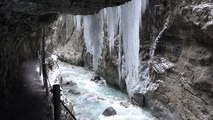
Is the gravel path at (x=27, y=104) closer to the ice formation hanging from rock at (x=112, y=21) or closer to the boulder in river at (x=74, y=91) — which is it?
the boulder in river at (x=74, y=91)

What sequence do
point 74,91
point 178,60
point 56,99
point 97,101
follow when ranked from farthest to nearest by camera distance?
1. point 74,91
2. point 97,101
3. point 178,60
4. point 56,99

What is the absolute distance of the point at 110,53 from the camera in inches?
842

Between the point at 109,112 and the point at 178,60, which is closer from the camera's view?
the point at 178,60

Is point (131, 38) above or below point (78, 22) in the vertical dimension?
below

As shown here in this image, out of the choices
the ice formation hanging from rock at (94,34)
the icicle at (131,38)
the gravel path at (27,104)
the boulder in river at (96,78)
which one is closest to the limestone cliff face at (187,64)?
the icicle at (131,38)

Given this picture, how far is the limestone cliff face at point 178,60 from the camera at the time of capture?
33.7 feet

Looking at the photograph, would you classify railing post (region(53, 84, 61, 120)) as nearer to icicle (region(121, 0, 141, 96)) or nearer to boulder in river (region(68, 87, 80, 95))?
icicle (region(121, 0, 141, 96))

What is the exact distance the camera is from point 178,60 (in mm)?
12492

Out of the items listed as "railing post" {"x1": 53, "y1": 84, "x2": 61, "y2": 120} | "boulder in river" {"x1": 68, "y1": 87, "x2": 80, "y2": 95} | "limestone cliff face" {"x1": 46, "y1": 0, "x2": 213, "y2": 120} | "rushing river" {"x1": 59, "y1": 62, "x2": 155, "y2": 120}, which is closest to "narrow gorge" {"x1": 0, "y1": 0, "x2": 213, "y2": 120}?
"limestone cliff face" {"x1": 46, "y1": 0, "x2": 213, "y2": 120}

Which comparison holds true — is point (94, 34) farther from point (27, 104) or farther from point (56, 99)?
point (56, 99)

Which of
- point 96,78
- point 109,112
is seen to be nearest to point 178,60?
point 109,112

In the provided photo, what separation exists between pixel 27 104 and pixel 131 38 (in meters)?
9.14

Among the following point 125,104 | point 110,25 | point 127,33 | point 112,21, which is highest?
point 112,21

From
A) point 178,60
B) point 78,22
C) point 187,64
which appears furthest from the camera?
point 78,22
